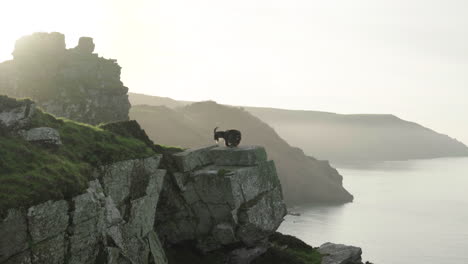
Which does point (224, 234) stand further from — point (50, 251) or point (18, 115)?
point (18, 115)

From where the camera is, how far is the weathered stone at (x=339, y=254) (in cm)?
3230

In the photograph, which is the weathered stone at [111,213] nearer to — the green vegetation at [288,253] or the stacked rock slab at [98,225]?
the stacked rock slab at [98,225]

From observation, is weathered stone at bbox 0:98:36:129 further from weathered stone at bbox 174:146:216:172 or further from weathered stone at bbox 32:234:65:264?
weathered stone at bbox 174:146:216:172

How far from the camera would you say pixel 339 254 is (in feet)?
111

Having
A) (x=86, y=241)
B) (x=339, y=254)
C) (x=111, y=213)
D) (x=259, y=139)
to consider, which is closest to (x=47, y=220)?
(x=86, y=241)

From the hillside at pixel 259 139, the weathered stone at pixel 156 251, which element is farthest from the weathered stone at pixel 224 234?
the hillside at pixel 259 139

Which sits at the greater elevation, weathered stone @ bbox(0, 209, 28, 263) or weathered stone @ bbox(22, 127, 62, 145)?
weathered stone @ bbox(22, 127, 62, 145)

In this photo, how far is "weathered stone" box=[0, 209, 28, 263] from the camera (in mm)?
12727

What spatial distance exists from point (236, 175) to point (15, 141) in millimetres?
12095

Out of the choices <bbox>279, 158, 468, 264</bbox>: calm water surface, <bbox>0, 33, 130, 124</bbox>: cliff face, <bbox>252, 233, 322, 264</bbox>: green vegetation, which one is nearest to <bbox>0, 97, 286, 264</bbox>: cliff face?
<bbox>252, 233, 322, 264</bbox>: green vegetation

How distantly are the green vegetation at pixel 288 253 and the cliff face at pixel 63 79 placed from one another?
39.9 meters

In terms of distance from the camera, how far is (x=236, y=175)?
2483cm

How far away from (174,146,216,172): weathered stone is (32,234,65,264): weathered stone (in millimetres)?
10943

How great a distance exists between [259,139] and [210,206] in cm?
13835
